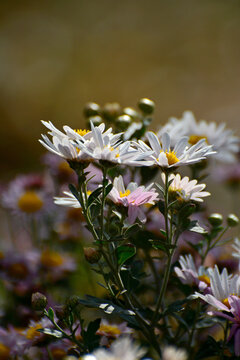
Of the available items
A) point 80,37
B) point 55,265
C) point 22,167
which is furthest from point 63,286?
point 80,37

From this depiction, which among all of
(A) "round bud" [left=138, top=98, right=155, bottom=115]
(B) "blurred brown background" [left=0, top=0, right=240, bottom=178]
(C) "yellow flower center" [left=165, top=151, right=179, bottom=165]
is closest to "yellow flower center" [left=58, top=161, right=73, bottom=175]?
(A) "round bud" [left=138, top=98, right=155, bottom=115]

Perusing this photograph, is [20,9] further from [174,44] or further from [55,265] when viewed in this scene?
[55,265]

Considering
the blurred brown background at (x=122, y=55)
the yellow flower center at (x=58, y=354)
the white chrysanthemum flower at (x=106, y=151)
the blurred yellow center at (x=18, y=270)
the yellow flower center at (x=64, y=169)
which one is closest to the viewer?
the white chrysanthemum flower at (x=106, y=151)

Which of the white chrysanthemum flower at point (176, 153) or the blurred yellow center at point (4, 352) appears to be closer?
the white chrysanthemum flower at point (176, 153)

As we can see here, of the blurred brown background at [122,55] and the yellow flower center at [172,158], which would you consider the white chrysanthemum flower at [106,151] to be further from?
the blurred brown background at [122,55]

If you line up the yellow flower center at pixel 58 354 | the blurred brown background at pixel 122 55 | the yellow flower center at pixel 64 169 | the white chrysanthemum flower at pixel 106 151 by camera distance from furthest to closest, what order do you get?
the blurred brown background at pixel 122 55
the yellow flower center at pixel 64 169
the yellow flower center at pixel 58 354
the white chrysanthemum flower at pixel 106 151

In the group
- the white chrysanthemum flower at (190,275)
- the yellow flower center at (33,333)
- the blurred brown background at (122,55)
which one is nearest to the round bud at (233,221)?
the white chrysanthemum flower at (190,275)

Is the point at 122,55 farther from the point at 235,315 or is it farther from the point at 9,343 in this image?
the point at 235,315
